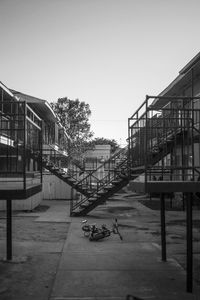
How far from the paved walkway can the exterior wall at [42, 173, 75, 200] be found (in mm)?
11490

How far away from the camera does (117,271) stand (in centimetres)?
663

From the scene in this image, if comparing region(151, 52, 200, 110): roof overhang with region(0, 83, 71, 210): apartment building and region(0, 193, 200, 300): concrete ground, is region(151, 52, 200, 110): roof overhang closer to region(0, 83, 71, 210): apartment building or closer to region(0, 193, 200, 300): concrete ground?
region(0, 83, 71, 210): apartment building

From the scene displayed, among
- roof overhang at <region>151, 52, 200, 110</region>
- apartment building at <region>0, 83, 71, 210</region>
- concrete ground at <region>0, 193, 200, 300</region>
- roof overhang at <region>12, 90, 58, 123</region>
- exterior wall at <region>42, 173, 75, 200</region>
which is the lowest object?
concrete ground at <region>0, 193, 200, 300</region>

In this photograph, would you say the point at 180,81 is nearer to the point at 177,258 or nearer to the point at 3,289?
the point at 177,258

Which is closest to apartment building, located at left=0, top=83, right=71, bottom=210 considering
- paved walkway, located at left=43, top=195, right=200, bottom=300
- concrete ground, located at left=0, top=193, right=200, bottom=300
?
concrete ground, located at left=0, top=193, right=200, bottom=300

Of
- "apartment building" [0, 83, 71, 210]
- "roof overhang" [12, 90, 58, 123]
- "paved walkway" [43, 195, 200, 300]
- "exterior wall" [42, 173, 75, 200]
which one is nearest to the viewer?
"paved walkway" [43, 195, 200, 300]

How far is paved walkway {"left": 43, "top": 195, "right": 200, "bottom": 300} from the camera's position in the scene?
5434mm

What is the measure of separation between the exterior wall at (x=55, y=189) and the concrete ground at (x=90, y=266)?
9.93 m

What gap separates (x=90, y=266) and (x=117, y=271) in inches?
25.1

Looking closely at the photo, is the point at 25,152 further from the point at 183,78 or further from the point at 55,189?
the point at 55,189

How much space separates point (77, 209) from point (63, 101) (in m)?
40.2

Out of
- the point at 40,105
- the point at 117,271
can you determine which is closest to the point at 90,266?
the point at 117,271

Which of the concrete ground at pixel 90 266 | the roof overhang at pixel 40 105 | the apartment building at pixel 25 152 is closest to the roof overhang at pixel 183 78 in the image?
the apartment building at pixel 25 152

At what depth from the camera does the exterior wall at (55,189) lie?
863 inches
